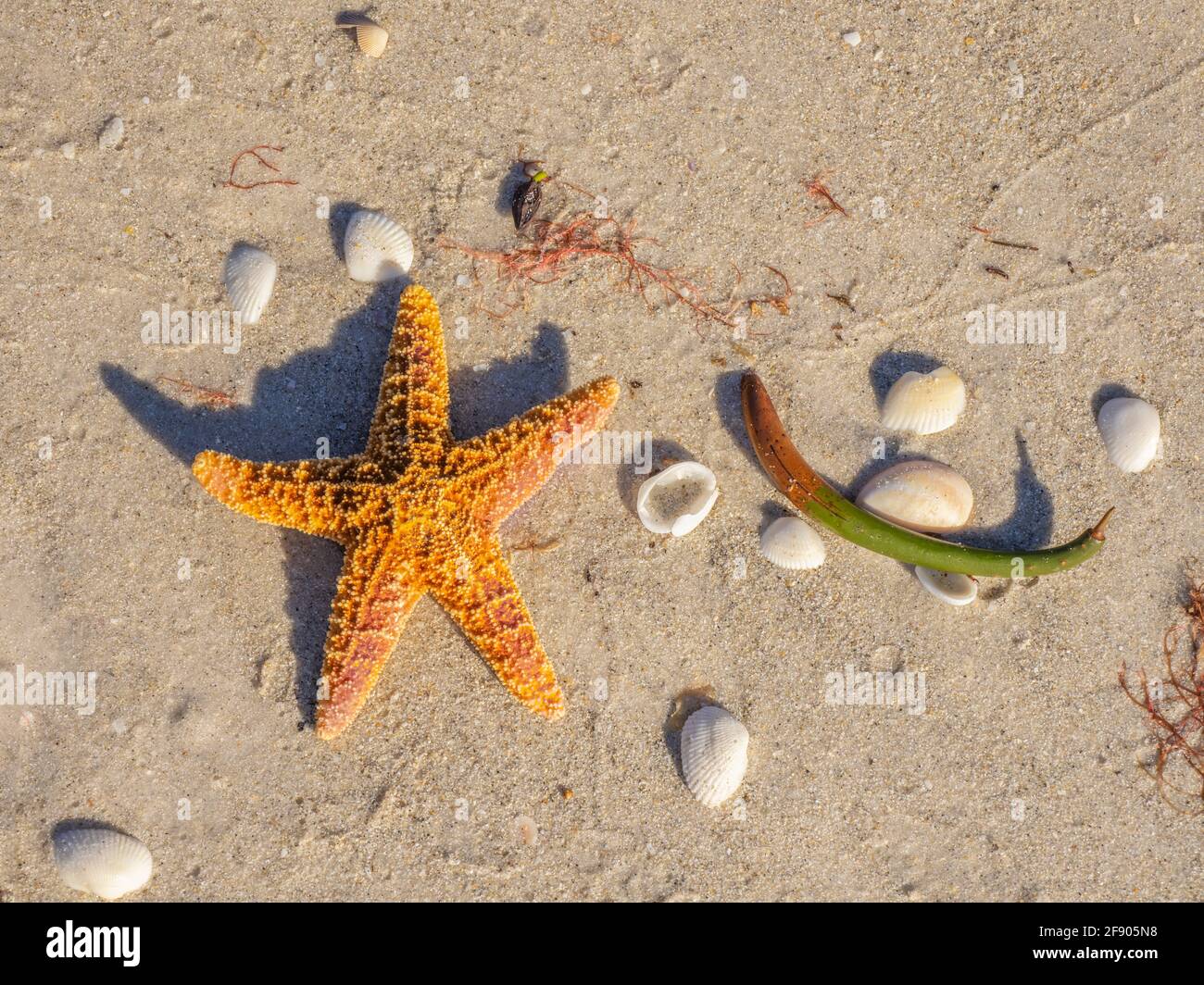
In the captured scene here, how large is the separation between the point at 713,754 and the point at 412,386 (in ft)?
7.98

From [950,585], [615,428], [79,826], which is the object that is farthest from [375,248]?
[950,585]

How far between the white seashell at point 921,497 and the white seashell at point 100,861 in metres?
4.26

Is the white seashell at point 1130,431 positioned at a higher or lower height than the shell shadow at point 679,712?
higher

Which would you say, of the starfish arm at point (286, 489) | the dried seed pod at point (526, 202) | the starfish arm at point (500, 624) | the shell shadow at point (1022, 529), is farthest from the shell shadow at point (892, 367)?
the starfish arm at point (286, 489)

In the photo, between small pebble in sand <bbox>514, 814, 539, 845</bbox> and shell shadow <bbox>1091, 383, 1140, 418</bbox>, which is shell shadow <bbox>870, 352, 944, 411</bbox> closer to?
shell shadow <bbox>1091, 383, 1140, 418</bbox>

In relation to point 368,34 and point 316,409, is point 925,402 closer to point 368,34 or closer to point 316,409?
point 316,409

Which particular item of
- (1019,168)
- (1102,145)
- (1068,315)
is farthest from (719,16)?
(1068,315)

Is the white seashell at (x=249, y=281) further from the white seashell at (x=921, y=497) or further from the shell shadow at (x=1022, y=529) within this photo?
the shell shadow at (x=1022, y=529)

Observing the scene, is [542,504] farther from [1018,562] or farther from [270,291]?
[1018,562]

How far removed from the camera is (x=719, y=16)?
14.6 feet

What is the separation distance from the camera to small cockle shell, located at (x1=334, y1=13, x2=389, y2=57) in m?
4.32

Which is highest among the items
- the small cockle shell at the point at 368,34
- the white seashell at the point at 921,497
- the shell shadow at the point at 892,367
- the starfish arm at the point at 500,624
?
the small cockle shell at the point at 368,34

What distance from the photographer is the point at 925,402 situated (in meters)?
4.29

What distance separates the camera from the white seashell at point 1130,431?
4328 mm
